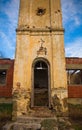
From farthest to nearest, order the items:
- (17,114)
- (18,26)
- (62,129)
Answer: (18,26)
(17,114)
(62,129)

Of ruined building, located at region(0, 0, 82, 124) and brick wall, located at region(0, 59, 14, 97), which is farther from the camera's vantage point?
brick wall, located at region(0, 59, 14, 97)

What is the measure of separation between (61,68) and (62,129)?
12.8ft

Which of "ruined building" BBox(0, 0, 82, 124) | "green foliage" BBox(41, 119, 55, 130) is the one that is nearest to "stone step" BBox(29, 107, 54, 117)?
"ruined building" BBox(0, 0, 82, 124)

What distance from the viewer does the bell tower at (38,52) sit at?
12.6 meters

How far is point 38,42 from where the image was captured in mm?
13578

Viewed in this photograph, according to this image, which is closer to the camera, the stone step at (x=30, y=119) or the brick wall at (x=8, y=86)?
the stone step at (x=30, y=119)

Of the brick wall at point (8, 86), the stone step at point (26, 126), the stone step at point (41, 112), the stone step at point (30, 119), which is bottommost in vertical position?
the stone step at point (26, 126)

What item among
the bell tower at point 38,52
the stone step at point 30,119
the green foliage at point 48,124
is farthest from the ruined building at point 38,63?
the green foliage at point 48,124

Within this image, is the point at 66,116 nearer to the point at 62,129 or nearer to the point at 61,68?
the point at 62,129

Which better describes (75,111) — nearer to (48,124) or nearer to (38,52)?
(48,124)

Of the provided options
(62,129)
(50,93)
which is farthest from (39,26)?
(62,129)

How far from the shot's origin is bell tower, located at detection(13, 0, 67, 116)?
41.5 ft

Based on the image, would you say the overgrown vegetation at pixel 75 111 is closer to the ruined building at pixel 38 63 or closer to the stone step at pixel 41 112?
the ruined building at pixel 38 63

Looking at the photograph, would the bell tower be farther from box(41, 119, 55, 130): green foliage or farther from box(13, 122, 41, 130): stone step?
box(13, 122, 41, 130): stone step
